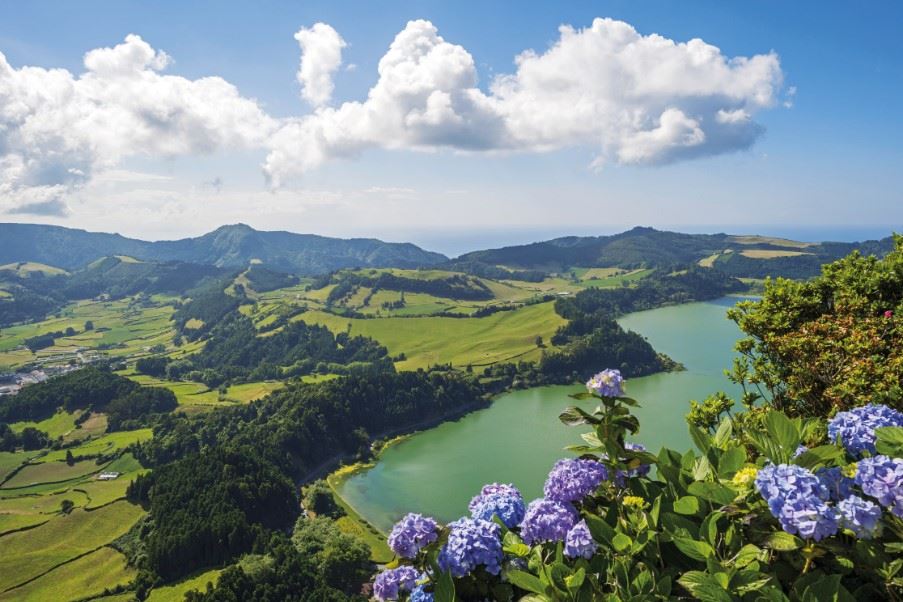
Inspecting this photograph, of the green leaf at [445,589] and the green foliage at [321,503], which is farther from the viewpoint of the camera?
the green foliage at [321,503]

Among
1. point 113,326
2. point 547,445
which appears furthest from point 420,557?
point 113,326

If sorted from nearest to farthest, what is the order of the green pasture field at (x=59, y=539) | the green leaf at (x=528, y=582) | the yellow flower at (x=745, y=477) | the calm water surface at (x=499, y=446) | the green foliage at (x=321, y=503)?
the green leaf at (x=528, y=582) → the yellow flower at (x=745, y=477) → the green pasture field at (x=59, y=539) → the green foliage at (x=321, y=503) → the calm water surface at (x=499, y=446)

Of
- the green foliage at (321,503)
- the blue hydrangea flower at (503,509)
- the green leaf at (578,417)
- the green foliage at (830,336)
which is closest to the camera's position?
the blue hydrangea flower at (503,509)

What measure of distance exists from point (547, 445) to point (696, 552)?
69.6m

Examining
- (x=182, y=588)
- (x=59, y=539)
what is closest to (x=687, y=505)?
(x=182, y=588)

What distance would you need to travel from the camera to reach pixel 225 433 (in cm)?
8175

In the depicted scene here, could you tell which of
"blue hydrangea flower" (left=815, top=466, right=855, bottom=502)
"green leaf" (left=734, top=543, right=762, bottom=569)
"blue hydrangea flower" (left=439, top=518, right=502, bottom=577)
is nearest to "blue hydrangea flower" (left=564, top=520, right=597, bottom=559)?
"blue hydrangea flower" (left=439, top=518, right=502, bottom=577)

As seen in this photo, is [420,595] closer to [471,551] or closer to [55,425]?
[471,551]

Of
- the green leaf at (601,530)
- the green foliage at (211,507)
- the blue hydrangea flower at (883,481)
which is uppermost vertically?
the blue hydrangea flower at (883,481)

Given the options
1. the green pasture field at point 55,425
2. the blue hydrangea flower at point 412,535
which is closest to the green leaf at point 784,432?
the blue hydrangea flower at point 412,535

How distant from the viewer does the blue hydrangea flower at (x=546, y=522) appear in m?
3.30

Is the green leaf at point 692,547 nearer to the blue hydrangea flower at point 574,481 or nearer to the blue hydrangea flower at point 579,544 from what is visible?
the blue hydrangea flower at point 579,544

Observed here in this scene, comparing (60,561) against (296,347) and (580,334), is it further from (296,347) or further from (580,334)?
(580,334)

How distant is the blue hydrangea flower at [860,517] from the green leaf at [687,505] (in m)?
0.71
